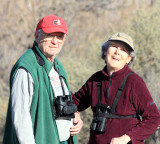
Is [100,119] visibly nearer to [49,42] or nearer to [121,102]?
[121,102]

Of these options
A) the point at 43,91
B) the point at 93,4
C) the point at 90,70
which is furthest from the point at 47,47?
the point at 93,4

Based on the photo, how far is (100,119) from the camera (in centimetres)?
315

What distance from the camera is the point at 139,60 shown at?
7.87 metres

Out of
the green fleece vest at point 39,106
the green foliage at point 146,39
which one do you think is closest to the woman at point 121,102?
the green fleece vest at point 39,106

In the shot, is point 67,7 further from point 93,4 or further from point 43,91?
point 43,91

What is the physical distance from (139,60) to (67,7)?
6.17 m

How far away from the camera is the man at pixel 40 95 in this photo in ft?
8.92

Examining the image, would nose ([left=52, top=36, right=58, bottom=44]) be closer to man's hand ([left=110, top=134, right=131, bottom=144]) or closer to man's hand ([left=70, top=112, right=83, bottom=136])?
man's hand ([left=70, top=112, right=83, bottom=136])

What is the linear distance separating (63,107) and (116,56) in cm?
68

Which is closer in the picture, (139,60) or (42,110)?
(42,110)

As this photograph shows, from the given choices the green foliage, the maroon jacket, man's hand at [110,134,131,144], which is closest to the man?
the maroon jacket

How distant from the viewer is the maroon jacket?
3.03 meters

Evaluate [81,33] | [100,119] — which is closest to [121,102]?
[100,119]

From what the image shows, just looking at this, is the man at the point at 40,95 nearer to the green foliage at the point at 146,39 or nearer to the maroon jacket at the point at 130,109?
the maroon jacket at the point at 130,109
